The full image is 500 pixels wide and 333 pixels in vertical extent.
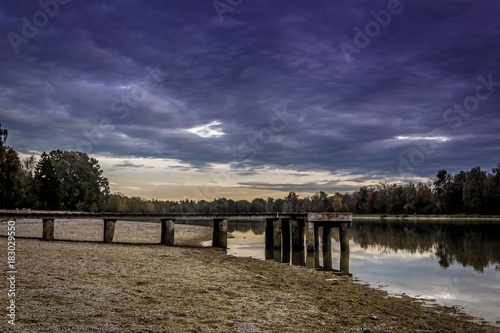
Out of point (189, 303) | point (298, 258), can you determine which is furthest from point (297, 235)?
point (189, 303)

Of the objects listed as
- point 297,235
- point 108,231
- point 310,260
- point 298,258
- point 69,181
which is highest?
point 69,181

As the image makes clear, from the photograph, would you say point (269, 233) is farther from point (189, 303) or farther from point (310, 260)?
point (189, 303)

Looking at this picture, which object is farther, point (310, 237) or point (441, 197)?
point (441, 197)

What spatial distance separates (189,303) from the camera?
33.2ft

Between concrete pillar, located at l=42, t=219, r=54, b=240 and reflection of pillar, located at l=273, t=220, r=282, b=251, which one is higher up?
concrete pillar, located at l=42, t=219, r=54, b=240

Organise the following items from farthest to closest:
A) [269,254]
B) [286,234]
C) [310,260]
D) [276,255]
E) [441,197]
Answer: [441,197], [286,234], [269,254], [276,255], [310,260]

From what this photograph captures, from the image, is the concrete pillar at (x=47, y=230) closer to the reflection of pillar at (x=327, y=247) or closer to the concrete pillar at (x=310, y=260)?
the concrete pillar at (x=310, y=260)

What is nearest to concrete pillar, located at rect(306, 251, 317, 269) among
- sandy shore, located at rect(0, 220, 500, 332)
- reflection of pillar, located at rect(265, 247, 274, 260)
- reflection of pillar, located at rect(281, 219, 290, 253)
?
reflection of pillar, located at rect(265, 247, 274, 260)

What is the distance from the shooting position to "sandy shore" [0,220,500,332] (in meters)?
8.10

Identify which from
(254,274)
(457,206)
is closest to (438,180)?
(457,206)

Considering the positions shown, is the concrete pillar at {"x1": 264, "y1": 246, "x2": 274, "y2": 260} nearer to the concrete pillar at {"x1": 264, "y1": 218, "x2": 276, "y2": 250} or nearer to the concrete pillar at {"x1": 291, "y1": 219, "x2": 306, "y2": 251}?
the concrete pillar at {"x1": 264, "y1": 218, "x2": 276, "y2": 250}

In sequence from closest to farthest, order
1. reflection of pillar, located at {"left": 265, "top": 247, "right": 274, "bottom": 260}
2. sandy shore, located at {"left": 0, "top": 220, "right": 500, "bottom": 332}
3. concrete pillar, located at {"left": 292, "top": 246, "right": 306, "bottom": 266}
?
sandy shore, located at {"left": 0, "top": 220, "right": 500, "bottom": 332}
concrete pillar, located at {"left": 292, "top": 246, "right": 306, "bottom": 266}
reflection of pillar, located at {"left": 265, "top": 247, "right": 274, "bottom": 260}

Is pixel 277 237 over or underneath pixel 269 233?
underneath

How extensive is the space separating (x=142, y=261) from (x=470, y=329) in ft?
42.8
